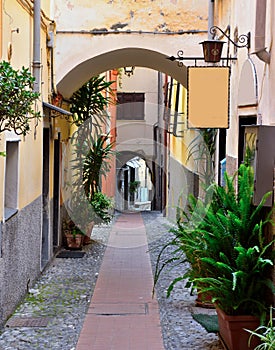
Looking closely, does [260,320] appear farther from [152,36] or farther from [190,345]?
[152,36]

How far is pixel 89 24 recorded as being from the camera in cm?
1130

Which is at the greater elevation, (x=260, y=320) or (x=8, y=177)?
(x=8, y=177)

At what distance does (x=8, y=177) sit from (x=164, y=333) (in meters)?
2.67

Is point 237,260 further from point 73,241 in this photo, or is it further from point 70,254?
point 73,241

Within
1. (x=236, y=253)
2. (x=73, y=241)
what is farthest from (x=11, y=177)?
(x=73, y=241)

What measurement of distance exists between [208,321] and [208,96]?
2765 millimetres

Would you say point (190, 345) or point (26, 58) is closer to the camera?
point (190, 345)

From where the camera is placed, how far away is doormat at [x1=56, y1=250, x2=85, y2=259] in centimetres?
1248

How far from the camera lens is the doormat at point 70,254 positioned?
12476mm

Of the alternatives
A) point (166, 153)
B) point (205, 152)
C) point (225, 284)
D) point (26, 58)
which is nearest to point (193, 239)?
point (225, 284)

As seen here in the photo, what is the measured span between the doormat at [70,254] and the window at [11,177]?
4357mm

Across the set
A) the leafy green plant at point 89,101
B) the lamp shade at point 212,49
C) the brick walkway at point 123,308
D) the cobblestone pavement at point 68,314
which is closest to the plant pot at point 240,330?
the cobblestone pavement at point 68,314

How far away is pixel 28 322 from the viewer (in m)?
7.77

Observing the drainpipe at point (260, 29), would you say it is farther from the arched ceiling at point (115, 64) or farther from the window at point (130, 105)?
the window at point (130, 105)
